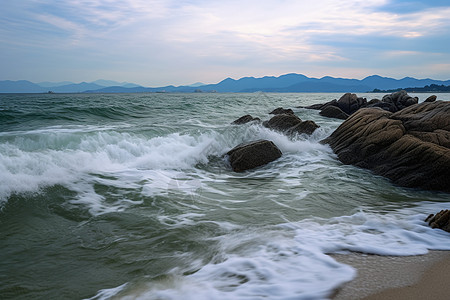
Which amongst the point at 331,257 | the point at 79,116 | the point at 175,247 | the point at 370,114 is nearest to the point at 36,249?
the point at 175,247

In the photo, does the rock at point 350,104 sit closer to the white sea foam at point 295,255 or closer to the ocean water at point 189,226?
the ocean water at point 189,226

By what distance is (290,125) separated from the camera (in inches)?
466

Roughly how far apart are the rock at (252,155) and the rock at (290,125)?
9.94 ft

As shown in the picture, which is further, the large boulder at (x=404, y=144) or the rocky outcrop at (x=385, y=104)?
the rocky outcrop at (x=385, y=104)

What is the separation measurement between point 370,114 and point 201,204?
6.47 m

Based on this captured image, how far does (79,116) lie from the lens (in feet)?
53.6

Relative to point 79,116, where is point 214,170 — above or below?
below

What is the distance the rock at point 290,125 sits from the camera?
38.1 ft

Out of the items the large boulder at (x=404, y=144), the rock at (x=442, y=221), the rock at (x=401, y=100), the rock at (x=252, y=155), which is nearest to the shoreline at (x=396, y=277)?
the rock at (x=442, y=221)

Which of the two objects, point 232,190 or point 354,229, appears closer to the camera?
point 354,229

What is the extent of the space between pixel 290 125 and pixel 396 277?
941 cm

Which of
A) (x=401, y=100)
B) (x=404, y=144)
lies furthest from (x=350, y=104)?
(x=404, y=144)

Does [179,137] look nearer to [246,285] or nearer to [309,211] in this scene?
[309,211]

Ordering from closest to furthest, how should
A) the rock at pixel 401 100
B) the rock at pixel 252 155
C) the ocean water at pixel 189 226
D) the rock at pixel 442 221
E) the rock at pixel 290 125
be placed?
the ocean water at pixel 189 226 < the rock at pixel 442 221 < the rock at pixel 252 155 < the rock at pixel 290 125 < the rock at pixel 401 100
